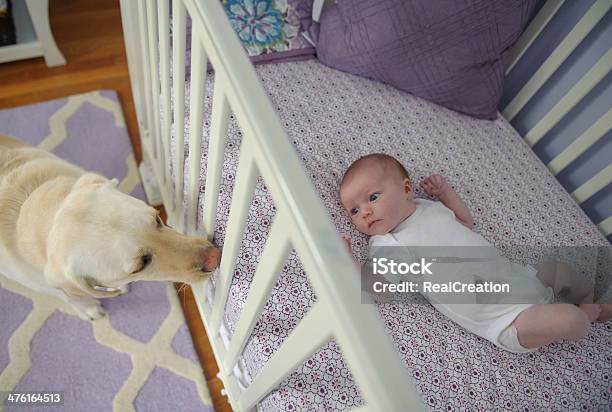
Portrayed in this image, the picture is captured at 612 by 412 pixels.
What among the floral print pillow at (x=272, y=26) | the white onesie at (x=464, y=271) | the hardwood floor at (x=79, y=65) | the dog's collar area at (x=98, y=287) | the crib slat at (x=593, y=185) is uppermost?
the crib slat at (x=593, y=185)

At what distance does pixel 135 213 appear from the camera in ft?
2.38

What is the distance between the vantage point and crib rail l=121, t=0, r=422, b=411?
13.4 inches

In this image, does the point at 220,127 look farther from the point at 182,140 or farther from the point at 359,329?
the point at 359,329

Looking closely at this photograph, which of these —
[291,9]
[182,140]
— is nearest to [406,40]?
[291,9]

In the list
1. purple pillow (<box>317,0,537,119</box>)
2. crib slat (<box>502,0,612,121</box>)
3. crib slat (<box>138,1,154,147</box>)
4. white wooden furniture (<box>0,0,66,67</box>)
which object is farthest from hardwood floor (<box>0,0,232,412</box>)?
crib slat (<box>502,0,612,121</box>)

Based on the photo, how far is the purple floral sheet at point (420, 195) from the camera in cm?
78

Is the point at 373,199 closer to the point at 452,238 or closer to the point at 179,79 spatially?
the point at 452,238

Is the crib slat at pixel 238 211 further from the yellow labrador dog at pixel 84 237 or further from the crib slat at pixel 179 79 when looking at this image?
the crib slat at pixel 179 79

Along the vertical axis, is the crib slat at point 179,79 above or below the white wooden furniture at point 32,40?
above

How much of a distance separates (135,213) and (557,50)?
1231 millimetres

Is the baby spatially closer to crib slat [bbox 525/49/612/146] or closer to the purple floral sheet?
the purple floral sheet

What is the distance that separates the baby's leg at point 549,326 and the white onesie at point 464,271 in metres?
0.02

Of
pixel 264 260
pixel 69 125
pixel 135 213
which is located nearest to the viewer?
pixel 264 260

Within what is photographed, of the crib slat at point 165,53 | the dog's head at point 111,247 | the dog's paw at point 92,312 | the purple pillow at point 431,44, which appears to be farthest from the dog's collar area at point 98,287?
the purple pillow at point 431,44
